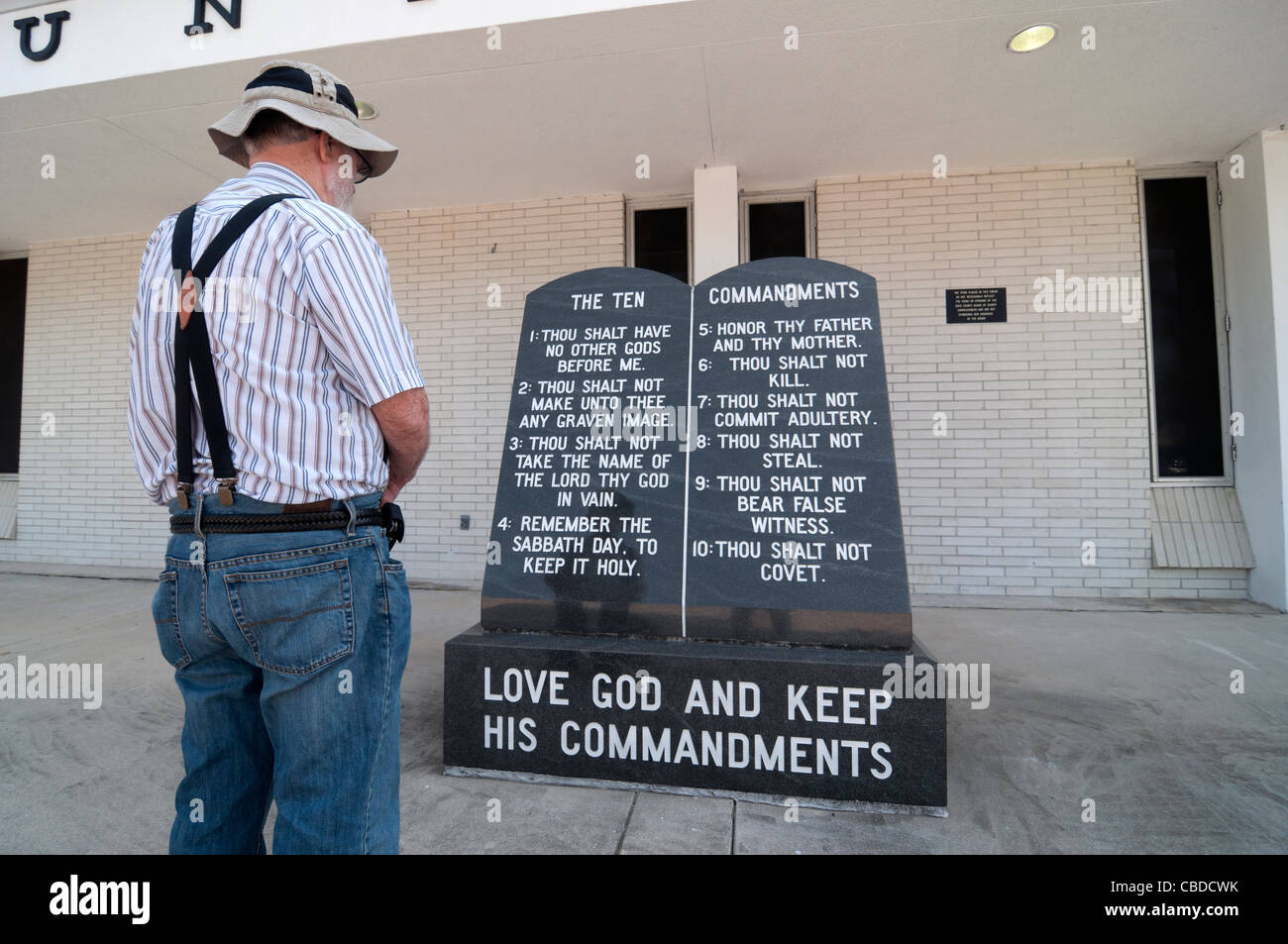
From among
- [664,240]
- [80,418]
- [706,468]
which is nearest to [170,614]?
[706,468]

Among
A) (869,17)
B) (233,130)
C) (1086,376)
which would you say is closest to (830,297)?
(869,17)

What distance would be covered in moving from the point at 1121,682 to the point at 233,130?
453 centimetres

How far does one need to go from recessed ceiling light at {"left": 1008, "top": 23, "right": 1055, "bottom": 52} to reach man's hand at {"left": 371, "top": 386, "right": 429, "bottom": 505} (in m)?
4.47

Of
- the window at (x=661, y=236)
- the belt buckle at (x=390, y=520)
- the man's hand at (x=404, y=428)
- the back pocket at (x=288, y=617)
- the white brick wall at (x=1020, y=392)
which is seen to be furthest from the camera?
the window at (x=661, y=236)

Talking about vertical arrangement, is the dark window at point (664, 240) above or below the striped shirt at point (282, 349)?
above

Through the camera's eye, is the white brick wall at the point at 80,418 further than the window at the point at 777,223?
Yes

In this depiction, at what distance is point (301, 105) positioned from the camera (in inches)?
55.6

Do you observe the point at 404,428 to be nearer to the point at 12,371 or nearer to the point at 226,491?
the point at 226,491

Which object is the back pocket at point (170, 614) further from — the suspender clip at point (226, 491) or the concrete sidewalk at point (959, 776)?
the concrete sidewalk at point (959, 776)

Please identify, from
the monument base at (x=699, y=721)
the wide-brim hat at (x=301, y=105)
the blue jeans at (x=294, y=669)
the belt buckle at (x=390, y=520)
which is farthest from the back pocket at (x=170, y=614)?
the monument base at (x=699, y=721)

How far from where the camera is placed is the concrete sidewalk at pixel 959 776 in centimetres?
222

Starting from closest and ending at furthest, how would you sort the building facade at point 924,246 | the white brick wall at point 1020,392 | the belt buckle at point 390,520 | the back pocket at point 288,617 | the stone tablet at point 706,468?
the back pocket at point 288,617, the belt buckle at point 390,520, the stone tablet at point 706,468, the building facade at point 924,246, the white brick wall at point 1020,392

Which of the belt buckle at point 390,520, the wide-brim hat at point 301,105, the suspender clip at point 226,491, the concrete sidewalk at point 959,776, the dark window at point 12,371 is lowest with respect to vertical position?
the concrete sidewalk at point 959,776

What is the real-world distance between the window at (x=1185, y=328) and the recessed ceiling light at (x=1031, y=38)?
2539 millimetres
